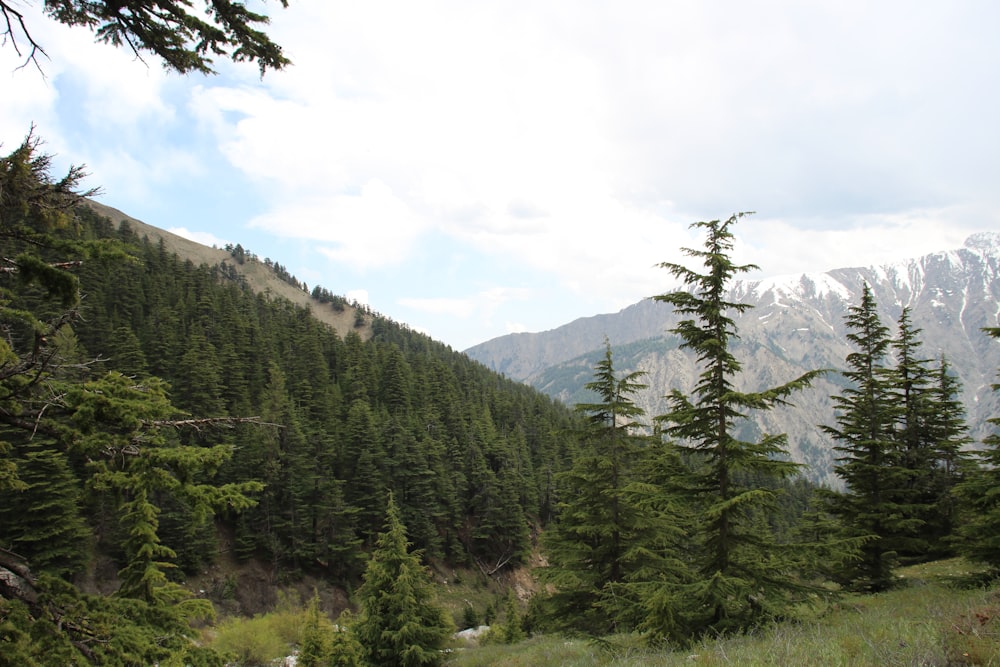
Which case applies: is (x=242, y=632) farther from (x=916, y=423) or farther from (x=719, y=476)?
(x=916, y=423)

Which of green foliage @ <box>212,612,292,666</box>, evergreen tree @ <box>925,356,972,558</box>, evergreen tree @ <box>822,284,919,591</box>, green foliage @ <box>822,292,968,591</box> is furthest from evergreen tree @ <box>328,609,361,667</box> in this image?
evergreen tree @ <box>925,356,972,558</box>

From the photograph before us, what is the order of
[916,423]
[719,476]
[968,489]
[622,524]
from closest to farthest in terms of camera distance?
[719,476], [968,489], [622,524], [916,423]

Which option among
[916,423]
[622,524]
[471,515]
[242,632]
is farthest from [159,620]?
[471,515]

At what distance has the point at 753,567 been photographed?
11.6 meters

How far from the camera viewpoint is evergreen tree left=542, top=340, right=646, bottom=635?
16828mm

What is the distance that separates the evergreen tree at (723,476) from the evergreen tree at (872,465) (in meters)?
10.2

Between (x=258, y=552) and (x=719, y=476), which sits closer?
(x=719, y=476)

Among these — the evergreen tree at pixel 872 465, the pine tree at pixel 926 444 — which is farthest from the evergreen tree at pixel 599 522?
the pine tree at pixel 926 444

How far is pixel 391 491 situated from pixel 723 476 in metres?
19.0

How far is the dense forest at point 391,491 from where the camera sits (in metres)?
5.89

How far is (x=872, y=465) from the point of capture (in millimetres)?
20000

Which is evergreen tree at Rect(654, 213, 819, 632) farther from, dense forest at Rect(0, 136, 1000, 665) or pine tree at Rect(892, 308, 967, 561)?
pine tree at Rect(892, 308, 967, 561)

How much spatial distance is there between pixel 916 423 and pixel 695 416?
18659 millimetres

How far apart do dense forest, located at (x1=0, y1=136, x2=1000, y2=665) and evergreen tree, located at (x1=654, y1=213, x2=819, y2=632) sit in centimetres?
6
